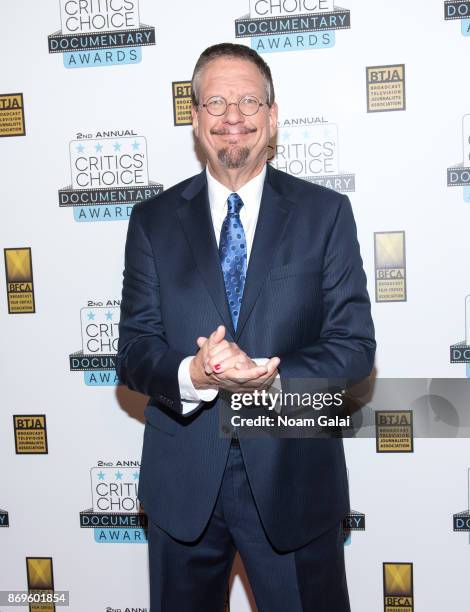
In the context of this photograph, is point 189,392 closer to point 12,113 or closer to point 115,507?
point 115,507

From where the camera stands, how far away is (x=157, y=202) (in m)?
1.78

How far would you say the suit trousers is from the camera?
1.61 meters

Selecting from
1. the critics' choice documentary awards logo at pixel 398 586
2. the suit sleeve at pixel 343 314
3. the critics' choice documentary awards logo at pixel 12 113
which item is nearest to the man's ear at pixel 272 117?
the suit sleeve at pixel 343 314

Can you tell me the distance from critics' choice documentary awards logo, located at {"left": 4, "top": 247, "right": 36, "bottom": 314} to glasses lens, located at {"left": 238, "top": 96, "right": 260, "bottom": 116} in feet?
3.52

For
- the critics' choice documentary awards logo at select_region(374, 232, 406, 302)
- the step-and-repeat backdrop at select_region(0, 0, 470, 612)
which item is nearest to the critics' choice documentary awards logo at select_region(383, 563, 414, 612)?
the step-and-repeat backdrop at select_region(0, 0, 470, 612)

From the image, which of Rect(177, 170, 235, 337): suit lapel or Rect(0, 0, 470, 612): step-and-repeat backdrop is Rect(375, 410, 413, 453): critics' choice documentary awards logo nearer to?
Rect(0, 0, 470, 612): step-and-repeat backdrop

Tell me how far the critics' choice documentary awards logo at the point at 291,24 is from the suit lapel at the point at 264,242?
75 centimetres

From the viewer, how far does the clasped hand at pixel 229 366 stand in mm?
1399

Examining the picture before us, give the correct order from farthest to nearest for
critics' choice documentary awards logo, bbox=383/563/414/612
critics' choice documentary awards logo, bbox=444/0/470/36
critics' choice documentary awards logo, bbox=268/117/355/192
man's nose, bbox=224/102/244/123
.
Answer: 1. critics' choice documentary awards logo, bbox=383/563/414/612
2. critics' choice documentary awards logo, bbox=268/117/355/192
3. critics' choice documentary awards logo, bbox=444/0/470/36
4. man's nose, bbox=224/102/244/123

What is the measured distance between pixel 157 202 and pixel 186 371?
484 millimetres

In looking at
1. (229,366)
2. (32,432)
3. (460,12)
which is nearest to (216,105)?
(229,366)

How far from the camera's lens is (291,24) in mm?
2205

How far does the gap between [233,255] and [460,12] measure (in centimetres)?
117

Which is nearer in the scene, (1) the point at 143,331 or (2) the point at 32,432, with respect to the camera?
(1) the point at 143,331
